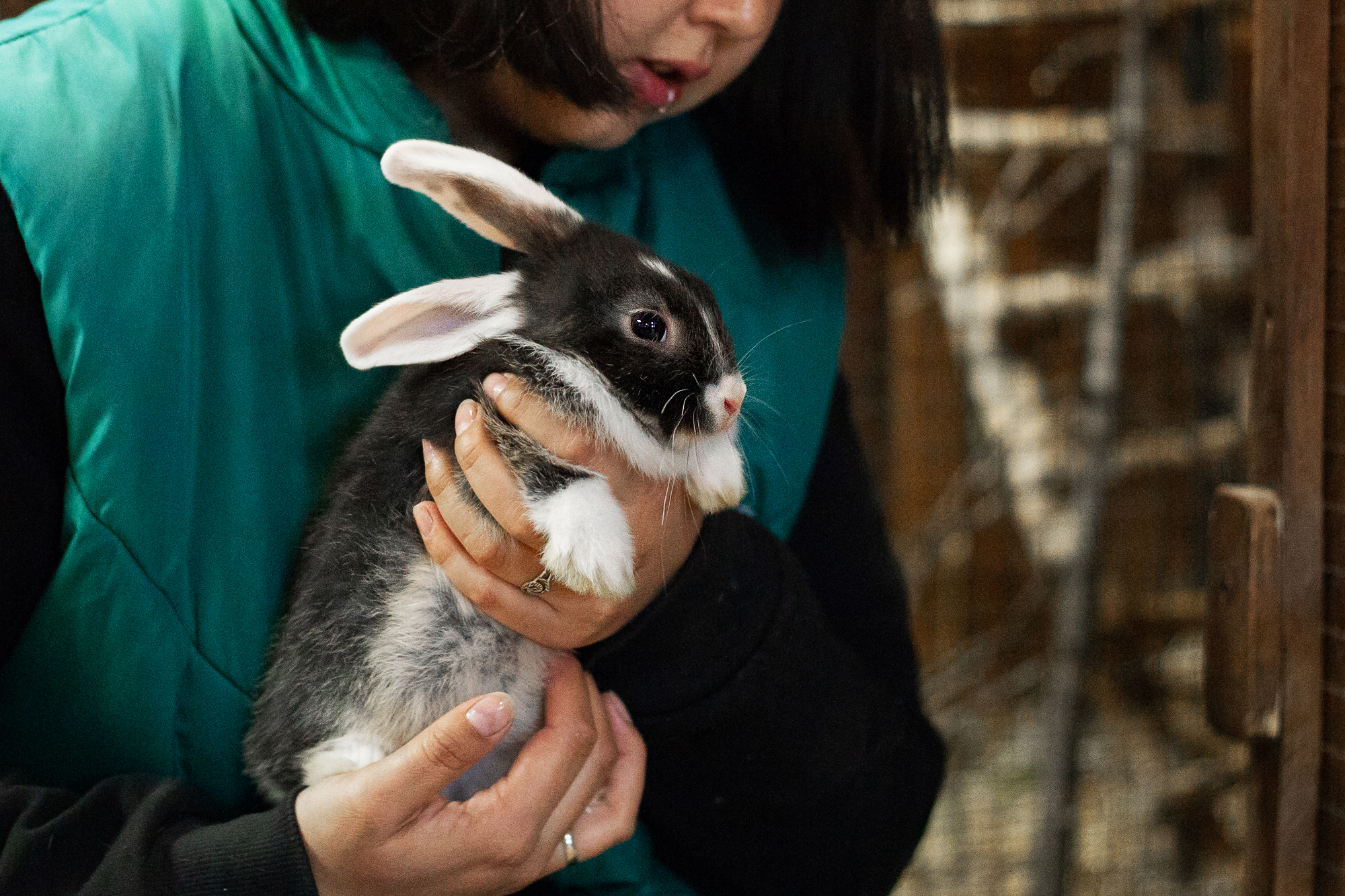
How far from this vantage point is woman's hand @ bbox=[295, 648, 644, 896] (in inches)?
24.8

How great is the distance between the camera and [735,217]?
100 cm

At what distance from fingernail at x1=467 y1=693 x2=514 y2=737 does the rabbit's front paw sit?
81 mm

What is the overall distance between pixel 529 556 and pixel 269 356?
0.74ft

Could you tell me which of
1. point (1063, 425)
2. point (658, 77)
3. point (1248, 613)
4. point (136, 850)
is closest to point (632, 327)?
point (658, 77)

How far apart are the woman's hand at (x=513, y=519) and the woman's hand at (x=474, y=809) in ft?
0.23

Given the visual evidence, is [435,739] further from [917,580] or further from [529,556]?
[917,580]

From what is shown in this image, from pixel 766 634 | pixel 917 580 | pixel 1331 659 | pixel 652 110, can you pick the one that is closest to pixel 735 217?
pixel 652 110

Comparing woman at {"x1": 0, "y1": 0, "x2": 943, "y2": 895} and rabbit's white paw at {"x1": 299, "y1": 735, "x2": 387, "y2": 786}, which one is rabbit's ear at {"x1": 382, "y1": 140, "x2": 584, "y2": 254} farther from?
rabbit's white paw at {"x1": 299, "y1": 735, "x2": 387, "y2": 786}

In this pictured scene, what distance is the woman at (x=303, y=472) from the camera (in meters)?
0.64

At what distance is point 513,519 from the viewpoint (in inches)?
25.9

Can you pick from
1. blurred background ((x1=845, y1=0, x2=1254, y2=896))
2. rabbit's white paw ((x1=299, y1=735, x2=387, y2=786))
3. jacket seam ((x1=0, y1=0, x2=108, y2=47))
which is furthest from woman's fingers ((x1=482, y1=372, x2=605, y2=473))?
blurred background ((x1=845, y1=0, x2=1254, y2=896))

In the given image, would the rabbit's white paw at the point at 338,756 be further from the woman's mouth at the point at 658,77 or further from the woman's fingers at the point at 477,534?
the woman's mouth at the point at 658,77

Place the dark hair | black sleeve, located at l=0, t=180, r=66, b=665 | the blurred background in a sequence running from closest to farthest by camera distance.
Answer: black sleeve, located at l=0, t=180, r=66, b=665, the dark hair, the blurred background

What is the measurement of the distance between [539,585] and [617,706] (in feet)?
0.59
